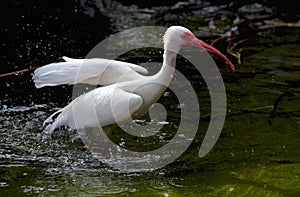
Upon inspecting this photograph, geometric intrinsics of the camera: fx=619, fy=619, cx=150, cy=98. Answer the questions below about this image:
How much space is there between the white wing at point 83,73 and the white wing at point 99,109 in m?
0.13

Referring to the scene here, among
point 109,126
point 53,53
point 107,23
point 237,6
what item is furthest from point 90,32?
point 109,126

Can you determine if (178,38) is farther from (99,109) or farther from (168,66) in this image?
(99,109)

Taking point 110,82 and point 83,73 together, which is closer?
point 83,73

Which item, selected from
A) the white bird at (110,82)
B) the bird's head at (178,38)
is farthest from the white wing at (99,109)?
the bird's head at (178,38)

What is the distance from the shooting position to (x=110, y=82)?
5844mm

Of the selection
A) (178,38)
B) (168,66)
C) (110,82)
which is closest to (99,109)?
(110,82)

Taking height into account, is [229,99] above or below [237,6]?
below

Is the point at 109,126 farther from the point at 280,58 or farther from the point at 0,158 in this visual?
the point at 280,58

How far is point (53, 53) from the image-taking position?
8203 mm

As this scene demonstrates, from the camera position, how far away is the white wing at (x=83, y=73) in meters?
5.45

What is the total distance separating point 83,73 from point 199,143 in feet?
4.08

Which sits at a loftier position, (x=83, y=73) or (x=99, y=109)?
(x=83, y=73)

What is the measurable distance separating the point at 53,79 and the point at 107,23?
4398 millimetres

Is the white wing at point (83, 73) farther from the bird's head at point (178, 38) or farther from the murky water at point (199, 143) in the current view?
the murky water at point (199, 143)
